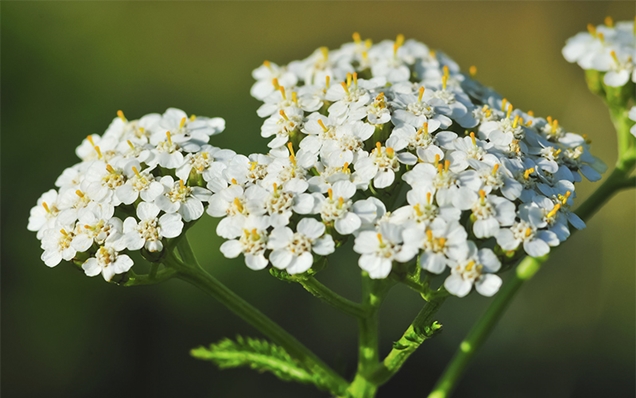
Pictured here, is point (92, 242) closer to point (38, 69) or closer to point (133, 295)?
point (133, 295)

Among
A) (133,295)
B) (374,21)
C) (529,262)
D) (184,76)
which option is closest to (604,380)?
(529,262)

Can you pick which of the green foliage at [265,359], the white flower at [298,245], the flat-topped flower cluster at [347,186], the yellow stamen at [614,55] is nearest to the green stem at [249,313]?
the green foliage at [265,359]

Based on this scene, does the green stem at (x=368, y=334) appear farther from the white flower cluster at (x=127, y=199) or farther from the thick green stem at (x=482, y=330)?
the white flower cluster at (x=127, y=199)

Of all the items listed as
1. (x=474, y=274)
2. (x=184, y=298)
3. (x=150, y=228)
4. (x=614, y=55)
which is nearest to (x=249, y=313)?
(x=150, y=228)

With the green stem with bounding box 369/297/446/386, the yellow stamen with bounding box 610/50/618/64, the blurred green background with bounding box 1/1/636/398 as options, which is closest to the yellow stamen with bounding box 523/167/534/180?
the green stem with bounding box 369/297/446/386

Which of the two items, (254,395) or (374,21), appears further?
(374,21)

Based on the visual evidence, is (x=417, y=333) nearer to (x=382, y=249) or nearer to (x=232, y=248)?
(x=382, y=249)
